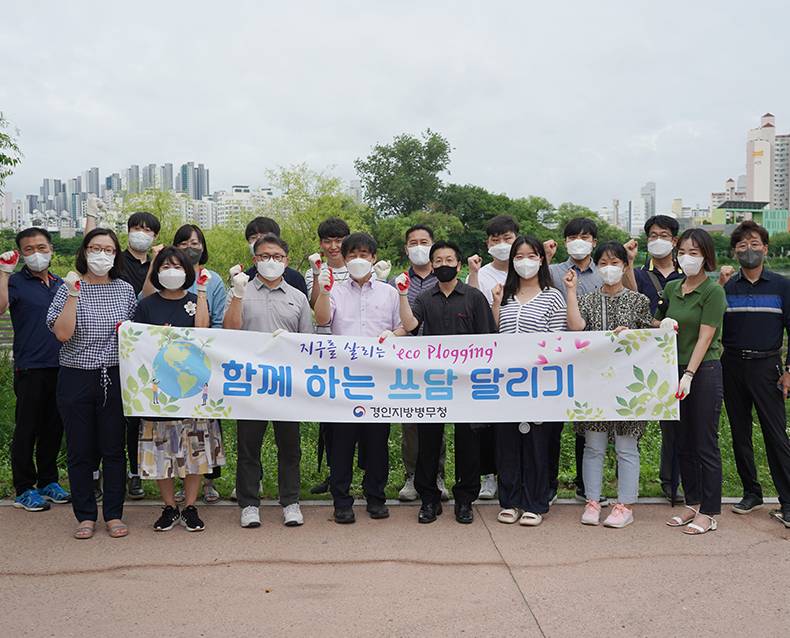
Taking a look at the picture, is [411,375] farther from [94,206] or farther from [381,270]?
[94,206]

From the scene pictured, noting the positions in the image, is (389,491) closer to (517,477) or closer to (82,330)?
(517,477)

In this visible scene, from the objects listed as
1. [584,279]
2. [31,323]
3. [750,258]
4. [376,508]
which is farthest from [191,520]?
[750,258]

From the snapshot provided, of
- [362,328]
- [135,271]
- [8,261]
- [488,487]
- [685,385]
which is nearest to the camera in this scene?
[685,385]

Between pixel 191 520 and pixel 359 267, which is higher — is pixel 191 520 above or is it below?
below

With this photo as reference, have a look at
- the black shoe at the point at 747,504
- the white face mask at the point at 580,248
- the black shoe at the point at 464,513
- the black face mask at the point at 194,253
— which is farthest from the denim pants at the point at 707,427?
the black face mask at the point at 194,253

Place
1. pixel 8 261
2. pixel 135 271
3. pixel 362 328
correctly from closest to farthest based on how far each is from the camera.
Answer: pixel 362 328
pixel 8 261
pixel 135 271

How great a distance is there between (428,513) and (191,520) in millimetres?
1716

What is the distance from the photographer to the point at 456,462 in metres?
4.88

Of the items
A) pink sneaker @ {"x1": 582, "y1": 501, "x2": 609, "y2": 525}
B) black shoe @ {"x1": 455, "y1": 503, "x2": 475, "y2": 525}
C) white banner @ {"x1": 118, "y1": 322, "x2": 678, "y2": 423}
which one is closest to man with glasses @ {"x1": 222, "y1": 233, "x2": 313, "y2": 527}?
white banner @ {"x1": 118, "y1": 322, "x2": 678, "y2": 423}

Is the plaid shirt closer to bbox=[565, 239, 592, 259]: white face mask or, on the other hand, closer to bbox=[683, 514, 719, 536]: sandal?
bbox=[565, 239, 592, 259]: white face mask

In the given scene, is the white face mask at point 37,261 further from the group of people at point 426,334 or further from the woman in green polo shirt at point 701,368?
the woman in green polo shirt at point 701,368

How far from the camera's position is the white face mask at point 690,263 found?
4.62 meters

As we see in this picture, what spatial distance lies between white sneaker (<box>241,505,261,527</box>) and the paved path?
52 mm

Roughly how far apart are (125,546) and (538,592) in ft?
8.90
